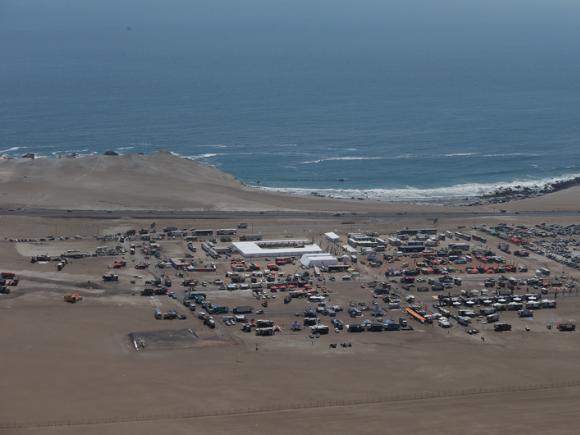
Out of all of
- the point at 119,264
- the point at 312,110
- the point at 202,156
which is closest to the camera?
the point at 119,264

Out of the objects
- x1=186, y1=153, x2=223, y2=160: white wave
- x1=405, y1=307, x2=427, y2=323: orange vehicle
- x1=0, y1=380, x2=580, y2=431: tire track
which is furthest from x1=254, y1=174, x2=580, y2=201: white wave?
x1=0, y1=380, x2=580, y2=431: tire track

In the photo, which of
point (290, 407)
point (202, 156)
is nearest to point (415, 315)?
point (290, 407)

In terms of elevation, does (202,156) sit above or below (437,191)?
above

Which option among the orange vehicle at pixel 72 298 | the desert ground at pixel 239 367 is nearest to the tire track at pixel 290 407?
the desert ground at pixel 239 367

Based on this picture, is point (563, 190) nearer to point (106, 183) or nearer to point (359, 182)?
point (359, 182)

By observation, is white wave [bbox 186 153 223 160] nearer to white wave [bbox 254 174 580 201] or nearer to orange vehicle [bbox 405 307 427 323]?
white wave [bbox 254 174 580 201]

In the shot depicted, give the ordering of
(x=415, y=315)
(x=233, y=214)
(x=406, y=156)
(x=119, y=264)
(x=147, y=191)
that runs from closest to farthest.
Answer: (x=415, y=315) → (x=119, y=264) → (x=233, y=214) → (x=147, y=191) → (x=406, y=156)

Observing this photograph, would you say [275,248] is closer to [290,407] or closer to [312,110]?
[290,407]
